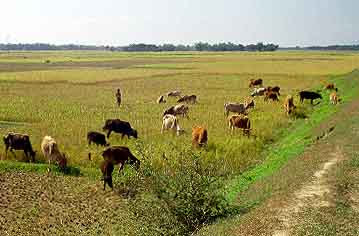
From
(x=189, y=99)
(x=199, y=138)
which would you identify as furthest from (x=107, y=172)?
(x=189, y=99)

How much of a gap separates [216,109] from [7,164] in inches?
637

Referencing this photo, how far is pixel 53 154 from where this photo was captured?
17.8 meters

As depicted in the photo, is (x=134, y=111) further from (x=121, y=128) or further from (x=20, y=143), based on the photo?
(x=20, y=143)

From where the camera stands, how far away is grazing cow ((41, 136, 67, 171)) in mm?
17562

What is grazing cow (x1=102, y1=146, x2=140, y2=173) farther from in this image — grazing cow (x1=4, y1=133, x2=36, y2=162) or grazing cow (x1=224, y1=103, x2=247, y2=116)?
grazing cow (x1=224, y1=103, x2=247, y2=116)

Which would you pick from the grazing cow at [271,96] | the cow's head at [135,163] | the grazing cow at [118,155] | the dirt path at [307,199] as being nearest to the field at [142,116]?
the cow's head at [135,163]

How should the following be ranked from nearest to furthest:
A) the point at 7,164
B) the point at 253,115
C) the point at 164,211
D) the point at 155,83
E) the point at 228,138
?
1. the point at 164,211
2. the point at 7,164
3. the point at 228,138
4. the point at 253,115
5. the point at 155,83

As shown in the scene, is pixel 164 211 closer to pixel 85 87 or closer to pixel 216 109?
pixel 216 109

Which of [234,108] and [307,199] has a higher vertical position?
[307,199]

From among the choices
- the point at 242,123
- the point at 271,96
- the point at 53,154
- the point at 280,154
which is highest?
the point at 242,123

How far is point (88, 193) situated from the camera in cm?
1542

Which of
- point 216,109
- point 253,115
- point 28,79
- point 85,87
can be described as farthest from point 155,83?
point 253,115

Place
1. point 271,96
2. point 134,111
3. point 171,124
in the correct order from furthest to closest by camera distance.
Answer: point 271,96, point 134,111, point 171,124

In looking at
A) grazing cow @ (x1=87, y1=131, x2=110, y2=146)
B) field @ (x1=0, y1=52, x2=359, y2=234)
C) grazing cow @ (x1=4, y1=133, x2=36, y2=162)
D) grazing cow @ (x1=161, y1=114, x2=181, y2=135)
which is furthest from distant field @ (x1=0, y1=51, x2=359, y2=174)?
grazing cow @ (x1=4, y1=133, x2=36, y2=162)
